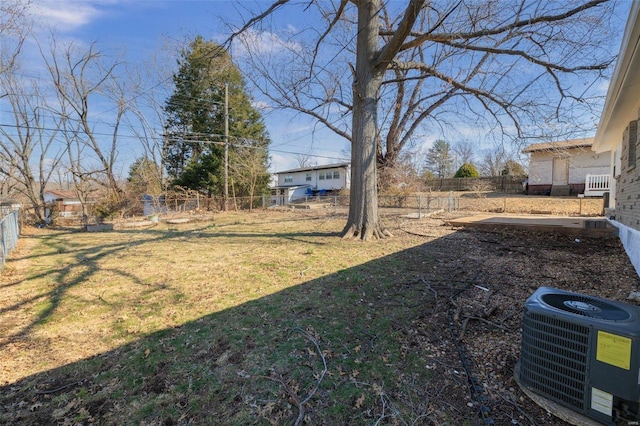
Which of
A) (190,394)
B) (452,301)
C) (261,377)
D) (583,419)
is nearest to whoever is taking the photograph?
(583,419)

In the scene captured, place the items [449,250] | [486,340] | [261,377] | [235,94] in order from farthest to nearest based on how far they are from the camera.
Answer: [235,94] < [449,250] < [486,340] < [261,377]

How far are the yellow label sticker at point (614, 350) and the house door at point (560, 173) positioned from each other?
22399mm

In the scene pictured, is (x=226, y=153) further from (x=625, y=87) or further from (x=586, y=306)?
(x=586, y=306)

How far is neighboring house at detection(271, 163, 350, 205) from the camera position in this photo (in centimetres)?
3434

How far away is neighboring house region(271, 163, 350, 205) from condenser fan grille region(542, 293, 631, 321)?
31130mm

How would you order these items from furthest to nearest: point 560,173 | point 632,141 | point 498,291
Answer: point 560,173 → point 632,141 → point 498,291

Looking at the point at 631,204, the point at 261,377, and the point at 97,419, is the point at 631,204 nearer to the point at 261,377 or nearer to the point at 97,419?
the point at 261,377

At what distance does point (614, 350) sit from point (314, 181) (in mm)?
36454

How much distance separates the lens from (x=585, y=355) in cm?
169

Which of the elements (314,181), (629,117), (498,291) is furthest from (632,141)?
(314,181)

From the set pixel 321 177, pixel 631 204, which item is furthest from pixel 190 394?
pixel 321 177

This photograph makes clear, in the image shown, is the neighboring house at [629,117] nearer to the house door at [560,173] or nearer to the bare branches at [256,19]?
the bare branches at [256,19]

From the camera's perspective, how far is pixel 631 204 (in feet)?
18.1

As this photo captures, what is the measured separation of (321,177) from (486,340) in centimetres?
3474
